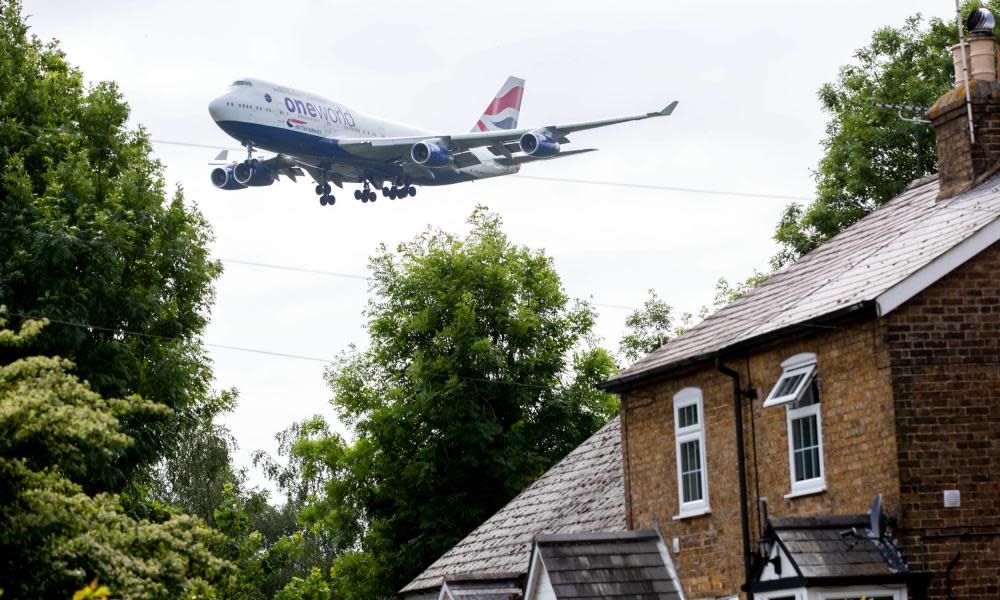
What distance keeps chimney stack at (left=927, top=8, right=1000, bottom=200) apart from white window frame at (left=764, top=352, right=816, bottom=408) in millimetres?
3352

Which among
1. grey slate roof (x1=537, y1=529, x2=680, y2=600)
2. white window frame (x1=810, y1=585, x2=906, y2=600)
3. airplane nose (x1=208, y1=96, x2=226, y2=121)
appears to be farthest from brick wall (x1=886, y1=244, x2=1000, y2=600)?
airplane nose (x1=208, y1=96, x2=226, y2=121)

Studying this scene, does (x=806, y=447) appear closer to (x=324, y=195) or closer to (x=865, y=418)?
(x=865, y=418)

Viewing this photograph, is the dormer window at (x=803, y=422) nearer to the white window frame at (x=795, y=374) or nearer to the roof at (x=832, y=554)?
the white window frame at (x=795, y=374)

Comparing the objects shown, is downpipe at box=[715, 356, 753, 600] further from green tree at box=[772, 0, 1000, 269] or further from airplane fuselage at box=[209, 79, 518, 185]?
airplane fuselage at box=[209, 79, 518, 185]

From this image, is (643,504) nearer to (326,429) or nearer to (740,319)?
(740,319)

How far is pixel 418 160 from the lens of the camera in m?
55.0

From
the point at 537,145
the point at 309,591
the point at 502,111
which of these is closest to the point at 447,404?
the point at 309,591

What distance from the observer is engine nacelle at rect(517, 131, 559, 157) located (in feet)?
171

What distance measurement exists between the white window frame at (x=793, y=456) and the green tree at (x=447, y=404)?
22.2 meters

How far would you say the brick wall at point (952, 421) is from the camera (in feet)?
51.8

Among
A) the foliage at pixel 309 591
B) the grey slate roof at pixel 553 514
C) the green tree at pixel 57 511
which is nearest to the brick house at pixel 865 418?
the grey slate roof at pixel 553 514

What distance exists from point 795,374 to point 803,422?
611mm

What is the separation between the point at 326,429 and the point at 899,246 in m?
30.7

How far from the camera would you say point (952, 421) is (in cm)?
1609
